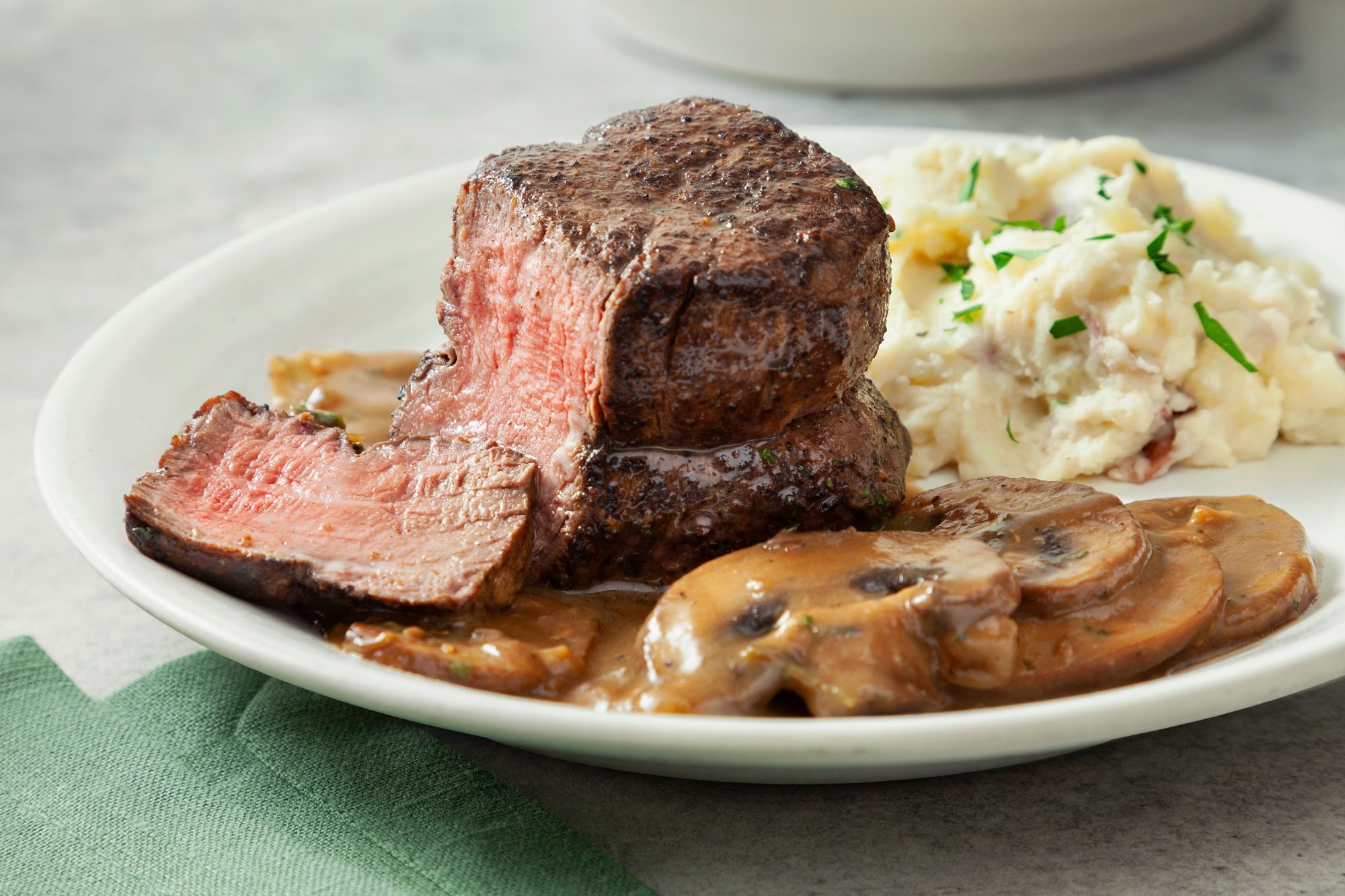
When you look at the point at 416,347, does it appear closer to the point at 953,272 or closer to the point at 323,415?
the point at 323,415

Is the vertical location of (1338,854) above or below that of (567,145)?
below

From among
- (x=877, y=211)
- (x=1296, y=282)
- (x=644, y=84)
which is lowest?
(x=644, y=84)

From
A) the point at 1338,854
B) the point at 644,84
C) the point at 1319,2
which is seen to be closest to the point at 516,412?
the point at 1338,854

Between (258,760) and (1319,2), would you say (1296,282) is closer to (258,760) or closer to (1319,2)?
(258,760)

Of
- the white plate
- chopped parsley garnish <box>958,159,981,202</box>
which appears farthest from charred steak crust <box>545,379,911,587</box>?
chopped parsley garnish <box>958,159,981,202</box>

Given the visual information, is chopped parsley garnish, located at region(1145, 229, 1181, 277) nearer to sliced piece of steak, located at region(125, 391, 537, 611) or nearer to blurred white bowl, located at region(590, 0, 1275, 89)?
sliced piece of steak, located at region(125, 391, 537, 611)

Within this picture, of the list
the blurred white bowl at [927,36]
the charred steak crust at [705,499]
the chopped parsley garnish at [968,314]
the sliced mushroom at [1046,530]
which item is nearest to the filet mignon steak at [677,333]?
the charred steak crust at [705,499]
